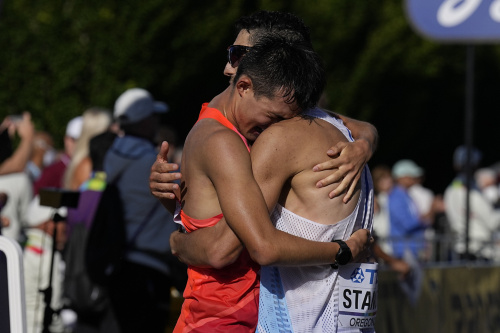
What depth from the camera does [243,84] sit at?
3260 mm

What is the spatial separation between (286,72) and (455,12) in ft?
14.6

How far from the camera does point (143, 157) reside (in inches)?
242

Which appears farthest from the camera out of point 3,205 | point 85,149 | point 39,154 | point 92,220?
point 39,154

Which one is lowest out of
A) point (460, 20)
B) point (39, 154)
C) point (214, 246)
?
point (214, 246)

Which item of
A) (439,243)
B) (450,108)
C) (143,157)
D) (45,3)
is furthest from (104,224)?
(450,108)

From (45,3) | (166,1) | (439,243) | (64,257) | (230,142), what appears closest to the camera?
(230,142)

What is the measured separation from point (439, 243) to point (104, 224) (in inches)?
235

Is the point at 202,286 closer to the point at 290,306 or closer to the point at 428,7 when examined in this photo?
the point at 290,306

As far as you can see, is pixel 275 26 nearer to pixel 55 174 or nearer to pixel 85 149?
pixel 85 149

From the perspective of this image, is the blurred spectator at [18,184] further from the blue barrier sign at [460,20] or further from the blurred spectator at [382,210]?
the blurred spectator at [382,210]

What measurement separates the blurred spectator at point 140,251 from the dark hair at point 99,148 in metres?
0.69

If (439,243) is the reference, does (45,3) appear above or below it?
above

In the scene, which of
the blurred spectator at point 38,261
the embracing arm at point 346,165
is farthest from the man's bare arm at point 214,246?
the blurred spectator at point 38,261

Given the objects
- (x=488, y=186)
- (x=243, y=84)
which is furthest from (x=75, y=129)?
(x=488, y=186)
